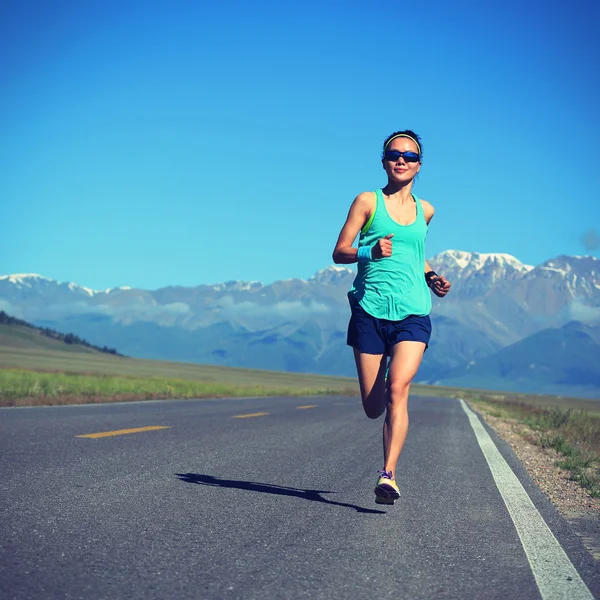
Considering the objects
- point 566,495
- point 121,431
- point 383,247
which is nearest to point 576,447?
point 566,495

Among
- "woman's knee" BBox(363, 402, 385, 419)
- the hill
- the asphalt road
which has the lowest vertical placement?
the asphalt road

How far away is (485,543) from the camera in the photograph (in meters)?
4.95

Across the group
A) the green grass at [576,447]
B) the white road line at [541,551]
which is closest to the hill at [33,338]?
the green grass at [576,447]

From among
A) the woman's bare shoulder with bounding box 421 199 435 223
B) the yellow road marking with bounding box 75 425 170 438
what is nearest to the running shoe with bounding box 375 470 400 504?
the woman's bare shoulder with bounding box 421 199 435 223

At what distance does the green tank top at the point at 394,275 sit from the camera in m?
5.92

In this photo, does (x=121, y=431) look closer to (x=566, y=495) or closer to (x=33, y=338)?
(x=566, y=495)

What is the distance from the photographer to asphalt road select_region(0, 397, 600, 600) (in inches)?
151

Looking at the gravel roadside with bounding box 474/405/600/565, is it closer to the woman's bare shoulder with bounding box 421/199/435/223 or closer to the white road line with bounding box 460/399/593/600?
the white road line with bounding box 460/399/593/600

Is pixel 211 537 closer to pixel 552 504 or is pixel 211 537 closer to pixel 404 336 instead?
pixel 404 336

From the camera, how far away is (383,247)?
564 cm

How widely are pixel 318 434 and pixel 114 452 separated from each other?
4435 mm

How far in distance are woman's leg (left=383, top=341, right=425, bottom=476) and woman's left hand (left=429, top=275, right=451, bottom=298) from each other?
40cm

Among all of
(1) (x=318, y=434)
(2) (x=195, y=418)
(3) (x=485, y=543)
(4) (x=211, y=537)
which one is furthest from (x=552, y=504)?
(2) (x=195, y=418)

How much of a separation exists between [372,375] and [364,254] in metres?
0.83
